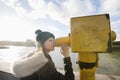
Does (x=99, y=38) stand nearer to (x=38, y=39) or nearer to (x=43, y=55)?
(x=43, y=55)

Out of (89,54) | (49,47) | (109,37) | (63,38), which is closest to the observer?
(109,37)

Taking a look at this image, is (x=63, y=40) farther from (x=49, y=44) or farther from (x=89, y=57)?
(x=89, y=57)

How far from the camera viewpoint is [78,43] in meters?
1.45

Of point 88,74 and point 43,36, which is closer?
point 88,74

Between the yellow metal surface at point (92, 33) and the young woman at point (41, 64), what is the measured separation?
0.28 meters

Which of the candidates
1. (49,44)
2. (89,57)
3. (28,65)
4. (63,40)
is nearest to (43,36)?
(49,44)

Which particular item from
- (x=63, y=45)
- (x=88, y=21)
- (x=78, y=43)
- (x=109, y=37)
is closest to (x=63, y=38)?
(x=63, y=45)

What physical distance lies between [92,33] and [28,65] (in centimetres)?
64

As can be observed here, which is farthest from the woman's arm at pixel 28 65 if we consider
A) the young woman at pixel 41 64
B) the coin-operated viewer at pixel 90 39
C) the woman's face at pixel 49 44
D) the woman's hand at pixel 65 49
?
the coin-operated viewer at pixel 90 39

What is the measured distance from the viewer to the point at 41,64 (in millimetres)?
1595

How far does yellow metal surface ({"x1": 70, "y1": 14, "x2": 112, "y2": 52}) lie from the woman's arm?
1.20ft

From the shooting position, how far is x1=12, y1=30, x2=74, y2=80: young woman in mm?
1535

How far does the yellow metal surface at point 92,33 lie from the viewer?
1.35m

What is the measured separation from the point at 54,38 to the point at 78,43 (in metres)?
0.37
